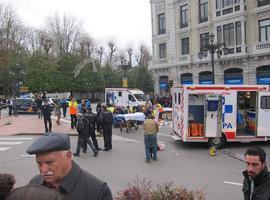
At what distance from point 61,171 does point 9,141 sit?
17418 mm

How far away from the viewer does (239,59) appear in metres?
41.4

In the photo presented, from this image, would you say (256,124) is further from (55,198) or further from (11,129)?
(55,198)

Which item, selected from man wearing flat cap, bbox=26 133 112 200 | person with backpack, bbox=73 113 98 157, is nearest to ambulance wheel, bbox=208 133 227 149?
person with backpack, bbox=73 113 98 157

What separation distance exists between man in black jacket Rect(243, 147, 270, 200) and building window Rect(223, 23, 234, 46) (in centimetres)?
3907

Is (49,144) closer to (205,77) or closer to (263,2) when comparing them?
(263,2)

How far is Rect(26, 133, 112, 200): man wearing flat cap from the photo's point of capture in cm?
265

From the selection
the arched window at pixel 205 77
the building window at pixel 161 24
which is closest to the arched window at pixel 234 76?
the arched window at pixel 205 77

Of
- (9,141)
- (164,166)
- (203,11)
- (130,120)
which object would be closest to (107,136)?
(164,166)

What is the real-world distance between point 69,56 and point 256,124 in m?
52.5

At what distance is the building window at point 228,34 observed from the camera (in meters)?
42.2

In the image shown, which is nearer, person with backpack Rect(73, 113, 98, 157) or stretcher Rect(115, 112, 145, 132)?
person with backpack Rect(73, 113, 98, 157)

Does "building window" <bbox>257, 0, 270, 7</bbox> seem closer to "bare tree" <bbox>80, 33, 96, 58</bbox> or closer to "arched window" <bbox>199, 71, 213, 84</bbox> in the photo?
"arched window" <bbox>199, 71, 213, 84</bbox>

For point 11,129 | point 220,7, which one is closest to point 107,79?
point 220,7

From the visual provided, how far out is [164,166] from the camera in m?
13.2
